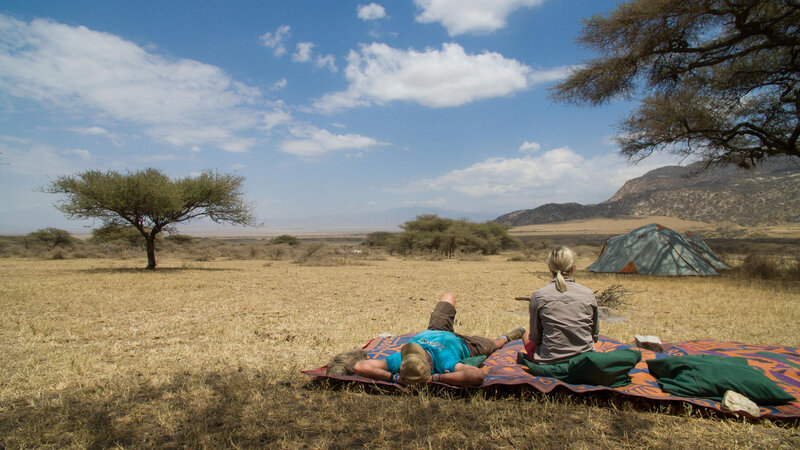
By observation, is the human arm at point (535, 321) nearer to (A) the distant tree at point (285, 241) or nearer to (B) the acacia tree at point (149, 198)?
(B) the acacia tree at point (149, 198)

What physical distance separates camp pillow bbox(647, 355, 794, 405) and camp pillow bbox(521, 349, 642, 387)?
10.4 inches

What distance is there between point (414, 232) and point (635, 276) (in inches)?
711

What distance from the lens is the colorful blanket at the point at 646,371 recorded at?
302 centimetres

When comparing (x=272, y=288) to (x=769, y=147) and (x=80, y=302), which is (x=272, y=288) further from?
(x=769, y=147)

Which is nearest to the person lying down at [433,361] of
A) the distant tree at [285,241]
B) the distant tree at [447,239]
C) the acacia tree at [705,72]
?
the acacia tree at [705,72]

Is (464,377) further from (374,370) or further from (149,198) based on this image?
(149,198)

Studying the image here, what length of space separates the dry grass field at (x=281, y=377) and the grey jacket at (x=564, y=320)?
0.42 metres

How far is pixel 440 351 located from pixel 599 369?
4.15 ft

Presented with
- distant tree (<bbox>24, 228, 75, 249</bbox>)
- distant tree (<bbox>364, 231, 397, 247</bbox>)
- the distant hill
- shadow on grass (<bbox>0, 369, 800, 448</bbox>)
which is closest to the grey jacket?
shadow on grass (<bbox>0, 369, 800, 448</bbox>)

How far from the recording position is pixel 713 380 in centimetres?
304

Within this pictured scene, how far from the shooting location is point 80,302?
7.85 m

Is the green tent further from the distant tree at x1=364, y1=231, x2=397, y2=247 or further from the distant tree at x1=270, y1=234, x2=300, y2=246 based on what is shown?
the distant tree at x1=270, y1=234, x2=300, y2=246

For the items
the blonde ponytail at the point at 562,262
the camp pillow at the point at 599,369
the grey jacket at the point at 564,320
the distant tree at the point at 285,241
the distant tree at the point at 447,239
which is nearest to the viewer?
the camp pillow at the point at 599,369

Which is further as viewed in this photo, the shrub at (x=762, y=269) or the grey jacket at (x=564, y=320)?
the shrub at (x=762, y=269)
